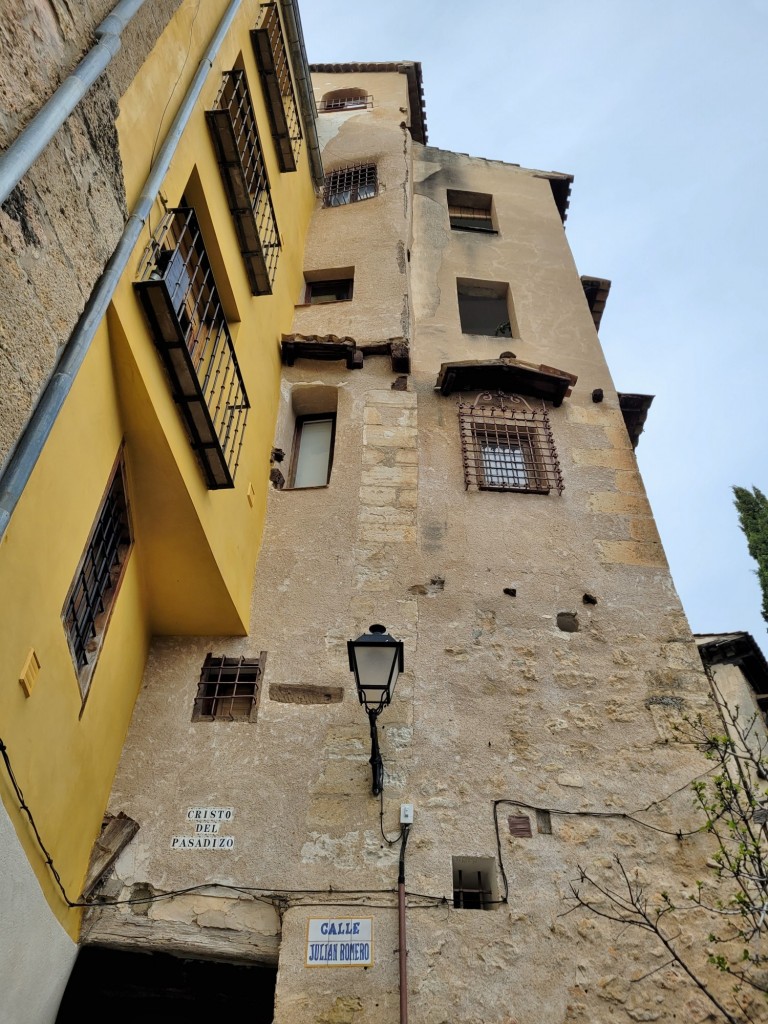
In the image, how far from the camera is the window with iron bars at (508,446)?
333 inches

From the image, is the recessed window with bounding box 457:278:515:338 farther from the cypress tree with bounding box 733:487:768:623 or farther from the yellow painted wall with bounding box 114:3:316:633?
the cypress tree with bounding box 733:487:768:623

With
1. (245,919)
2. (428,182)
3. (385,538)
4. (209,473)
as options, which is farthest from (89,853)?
(428,182)

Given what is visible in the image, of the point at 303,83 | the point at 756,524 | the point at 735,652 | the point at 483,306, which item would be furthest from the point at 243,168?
the point at 756,524

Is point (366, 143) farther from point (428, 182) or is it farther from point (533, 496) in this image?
point (533, 496)

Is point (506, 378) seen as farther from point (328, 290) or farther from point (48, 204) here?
point (48, 204)

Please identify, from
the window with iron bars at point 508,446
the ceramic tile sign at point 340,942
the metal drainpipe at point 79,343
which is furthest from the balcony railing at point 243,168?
the ceramic tile sign at point 340,942

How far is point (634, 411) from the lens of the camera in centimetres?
994

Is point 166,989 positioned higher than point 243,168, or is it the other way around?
point 243,168

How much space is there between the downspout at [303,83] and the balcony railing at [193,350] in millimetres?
5461

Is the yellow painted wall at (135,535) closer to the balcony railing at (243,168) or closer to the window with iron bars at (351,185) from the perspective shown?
the balcony railing at (243,168)

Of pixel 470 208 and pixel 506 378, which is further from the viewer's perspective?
pixel 470 208

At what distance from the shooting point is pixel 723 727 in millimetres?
6484

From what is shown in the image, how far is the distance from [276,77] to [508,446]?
5.11 metres

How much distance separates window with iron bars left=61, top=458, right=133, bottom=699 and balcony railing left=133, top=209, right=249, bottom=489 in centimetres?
69
